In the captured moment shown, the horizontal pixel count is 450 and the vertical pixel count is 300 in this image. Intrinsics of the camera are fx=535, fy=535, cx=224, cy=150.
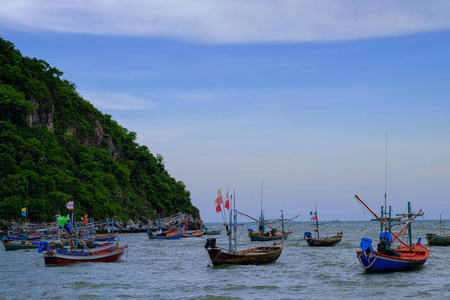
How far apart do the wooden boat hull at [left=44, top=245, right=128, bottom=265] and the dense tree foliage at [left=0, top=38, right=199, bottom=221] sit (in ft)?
134

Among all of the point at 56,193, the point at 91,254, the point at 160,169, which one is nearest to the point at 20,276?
the point at 91,254

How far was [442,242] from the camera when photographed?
5822cm

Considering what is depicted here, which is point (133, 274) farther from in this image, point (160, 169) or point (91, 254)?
point (160, 169)

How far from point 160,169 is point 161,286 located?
110m

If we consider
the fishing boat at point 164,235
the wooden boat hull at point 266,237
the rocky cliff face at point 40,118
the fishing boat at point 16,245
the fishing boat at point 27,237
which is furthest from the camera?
the rocky cliff face at point 40,118

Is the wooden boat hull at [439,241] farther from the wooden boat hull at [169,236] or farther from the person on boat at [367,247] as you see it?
the wooden boat hull at [169,236]

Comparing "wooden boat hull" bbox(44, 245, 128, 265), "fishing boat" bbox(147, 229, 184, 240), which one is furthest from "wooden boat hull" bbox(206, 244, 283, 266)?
"fishing boat" bbox(147, 229, 184, 240)

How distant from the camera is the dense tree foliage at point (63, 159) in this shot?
83.6 meters

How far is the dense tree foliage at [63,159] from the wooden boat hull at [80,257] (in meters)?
40.8

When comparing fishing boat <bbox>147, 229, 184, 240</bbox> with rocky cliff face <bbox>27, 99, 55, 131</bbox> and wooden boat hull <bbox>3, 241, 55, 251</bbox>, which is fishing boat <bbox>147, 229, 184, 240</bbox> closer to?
wooden boat hull <bbox>3, 241, 55, 251</bbox>

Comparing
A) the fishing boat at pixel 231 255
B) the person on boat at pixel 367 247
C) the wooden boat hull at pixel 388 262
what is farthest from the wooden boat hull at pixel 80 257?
the person on boat at pixel 367 247

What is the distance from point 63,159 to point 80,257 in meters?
61.3

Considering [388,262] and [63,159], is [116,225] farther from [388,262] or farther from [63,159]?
[388,262]

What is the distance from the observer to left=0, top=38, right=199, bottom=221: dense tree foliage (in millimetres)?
83625
